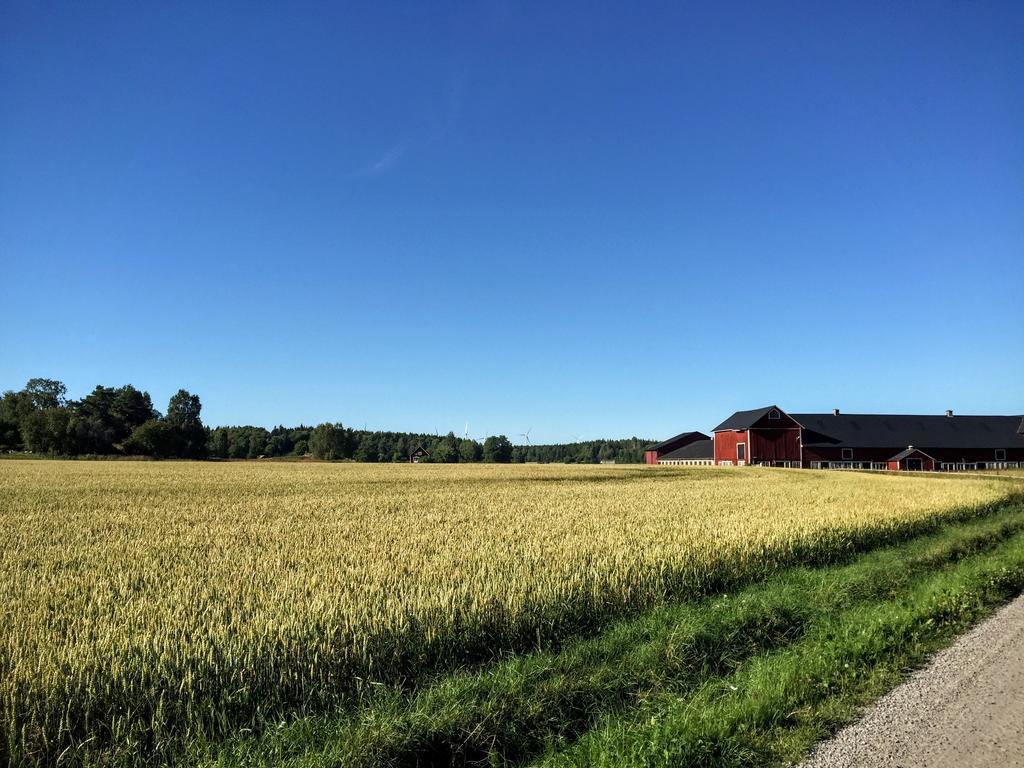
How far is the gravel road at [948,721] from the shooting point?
16.2ft

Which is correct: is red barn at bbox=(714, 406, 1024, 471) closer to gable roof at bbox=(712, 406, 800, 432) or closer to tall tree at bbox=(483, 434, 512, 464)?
gable roof at bbox=(712, 406, 800, 432)

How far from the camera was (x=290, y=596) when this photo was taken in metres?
7.93

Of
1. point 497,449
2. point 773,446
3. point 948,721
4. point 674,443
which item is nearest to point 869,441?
point 773,446

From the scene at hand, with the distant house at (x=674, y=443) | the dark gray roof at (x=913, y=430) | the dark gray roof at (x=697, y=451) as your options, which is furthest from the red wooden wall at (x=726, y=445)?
the distant house at (x=674, y=443)

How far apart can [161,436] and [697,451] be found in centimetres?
9933

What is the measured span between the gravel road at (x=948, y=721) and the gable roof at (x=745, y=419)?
7098 centimetres

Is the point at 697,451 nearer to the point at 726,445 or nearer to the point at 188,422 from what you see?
the point at 726,445

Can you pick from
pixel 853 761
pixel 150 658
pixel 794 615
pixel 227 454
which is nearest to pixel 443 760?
pixel 150 658

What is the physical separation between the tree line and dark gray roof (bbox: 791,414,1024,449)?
85.1 m

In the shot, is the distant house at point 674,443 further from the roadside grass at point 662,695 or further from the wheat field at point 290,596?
the roadside grass at point 662,695

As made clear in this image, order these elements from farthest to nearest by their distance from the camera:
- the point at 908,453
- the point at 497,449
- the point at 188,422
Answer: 1. the point at 497,449
2. the point at 188,422
3. the point at 908,453

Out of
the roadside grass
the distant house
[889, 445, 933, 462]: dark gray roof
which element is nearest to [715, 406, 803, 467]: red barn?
[889, 445, 933, 462]: dark gray roof

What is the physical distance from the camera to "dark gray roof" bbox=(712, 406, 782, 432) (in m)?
74.0

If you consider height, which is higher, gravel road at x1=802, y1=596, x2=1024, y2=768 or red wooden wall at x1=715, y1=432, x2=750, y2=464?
red wooden wall at x1=715, y1=432, x2=750, y2=464
